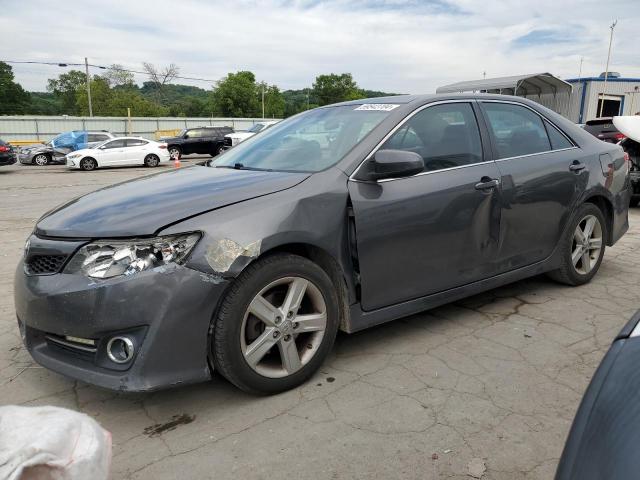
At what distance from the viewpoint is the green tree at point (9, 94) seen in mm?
71375

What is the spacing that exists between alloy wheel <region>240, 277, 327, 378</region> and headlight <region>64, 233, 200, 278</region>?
444 mm

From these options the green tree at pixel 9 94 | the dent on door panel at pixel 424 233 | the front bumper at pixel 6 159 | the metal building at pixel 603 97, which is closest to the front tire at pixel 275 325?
the dent on door panel at pixel 424 233

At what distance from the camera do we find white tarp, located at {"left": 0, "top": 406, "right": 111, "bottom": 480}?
1.36m

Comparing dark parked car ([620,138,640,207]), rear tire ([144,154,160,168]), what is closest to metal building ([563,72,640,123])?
rear tire ([144,154,160,168])

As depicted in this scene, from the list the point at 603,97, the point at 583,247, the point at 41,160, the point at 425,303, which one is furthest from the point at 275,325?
the point at 603,97

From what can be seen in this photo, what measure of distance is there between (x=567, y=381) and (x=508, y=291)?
1.61 m

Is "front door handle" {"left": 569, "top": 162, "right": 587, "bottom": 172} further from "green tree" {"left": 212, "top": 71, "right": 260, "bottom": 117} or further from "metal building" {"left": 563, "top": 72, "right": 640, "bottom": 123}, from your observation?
"green tree" {"left": 212, "top": 71, "right": 260, "bottom": 117}

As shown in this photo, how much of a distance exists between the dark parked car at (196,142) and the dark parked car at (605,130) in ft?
61.7

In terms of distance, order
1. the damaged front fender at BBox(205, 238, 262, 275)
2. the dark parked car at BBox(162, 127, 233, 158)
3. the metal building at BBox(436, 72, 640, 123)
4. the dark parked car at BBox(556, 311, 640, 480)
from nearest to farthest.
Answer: the dark parked car at BBox(556, 311, 640, 480) → the damaged front fender at BBox(205, 238, 262, 275) → the dark parked car at BBox(162, 127, 233, 158) → the metal building at BBox(436, 72, 640, 123)

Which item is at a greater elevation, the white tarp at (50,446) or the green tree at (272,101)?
the green tree at (272,101)

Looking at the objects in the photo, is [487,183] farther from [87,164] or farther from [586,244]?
[87,164]

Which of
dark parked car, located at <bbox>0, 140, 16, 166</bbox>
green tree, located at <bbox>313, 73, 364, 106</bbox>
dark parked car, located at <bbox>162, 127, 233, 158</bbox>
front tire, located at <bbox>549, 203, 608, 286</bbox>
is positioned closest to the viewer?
front tire, located at <bbox>549, 203, 608, 286</bbox>

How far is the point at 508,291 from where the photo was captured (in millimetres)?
4465

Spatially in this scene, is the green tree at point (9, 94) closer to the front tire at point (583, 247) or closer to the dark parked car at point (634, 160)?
the dark parked car at point (634, 160)
